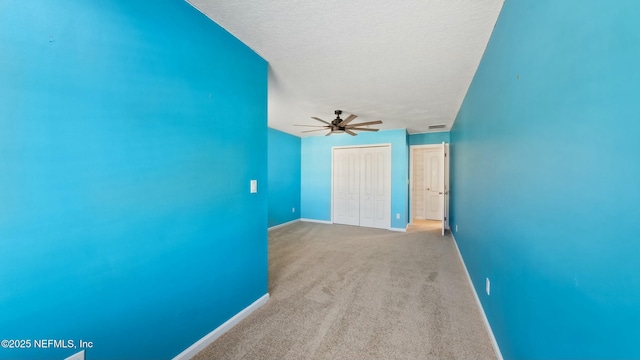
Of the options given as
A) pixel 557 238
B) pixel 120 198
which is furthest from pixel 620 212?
pixel 120 198

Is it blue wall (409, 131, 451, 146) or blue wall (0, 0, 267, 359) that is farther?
blue wall (409, 131, 451, 146)

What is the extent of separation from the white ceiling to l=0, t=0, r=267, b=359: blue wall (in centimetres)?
38

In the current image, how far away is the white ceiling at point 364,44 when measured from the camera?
1520 millimetres

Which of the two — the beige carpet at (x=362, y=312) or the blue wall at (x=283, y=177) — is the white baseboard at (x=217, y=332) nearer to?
the beige carpet at (x=362, y=312)

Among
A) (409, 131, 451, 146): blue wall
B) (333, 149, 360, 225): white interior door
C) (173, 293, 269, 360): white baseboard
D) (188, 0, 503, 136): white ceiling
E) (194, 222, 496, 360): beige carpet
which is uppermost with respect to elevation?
(188, 0, 503, 136): white ceiling

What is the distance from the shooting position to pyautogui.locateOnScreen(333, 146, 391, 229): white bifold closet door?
5441mm

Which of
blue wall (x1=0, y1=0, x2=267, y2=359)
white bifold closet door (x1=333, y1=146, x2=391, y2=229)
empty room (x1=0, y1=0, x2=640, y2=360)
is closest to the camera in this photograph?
empty room (x1=0, y1=0, x2=640, y2=360)

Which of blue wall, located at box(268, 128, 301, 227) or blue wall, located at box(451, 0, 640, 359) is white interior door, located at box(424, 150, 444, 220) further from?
blue wall, located at box(451, 0, 640, 359)

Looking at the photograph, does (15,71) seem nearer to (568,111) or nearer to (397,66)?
(568,111)

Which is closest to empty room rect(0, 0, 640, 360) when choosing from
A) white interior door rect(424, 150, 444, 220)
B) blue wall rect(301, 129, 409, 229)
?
blue wall rect(301, 129, 409, 229)

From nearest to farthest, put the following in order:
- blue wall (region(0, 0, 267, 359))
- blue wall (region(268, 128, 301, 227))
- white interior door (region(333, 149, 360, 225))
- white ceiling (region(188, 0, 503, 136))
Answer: blue wall (region(0, 0, 267, 359)) < white ceiling (region(188, 0, 503, 136)) < blue wall (region(268, 128, 301, 227)) < white interior door (region(333, 149, 360, 225))

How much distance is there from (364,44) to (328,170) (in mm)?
4191

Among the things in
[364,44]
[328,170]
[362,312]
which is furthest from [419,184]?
[364,44]

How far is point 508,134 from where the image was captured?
4.62 feet
